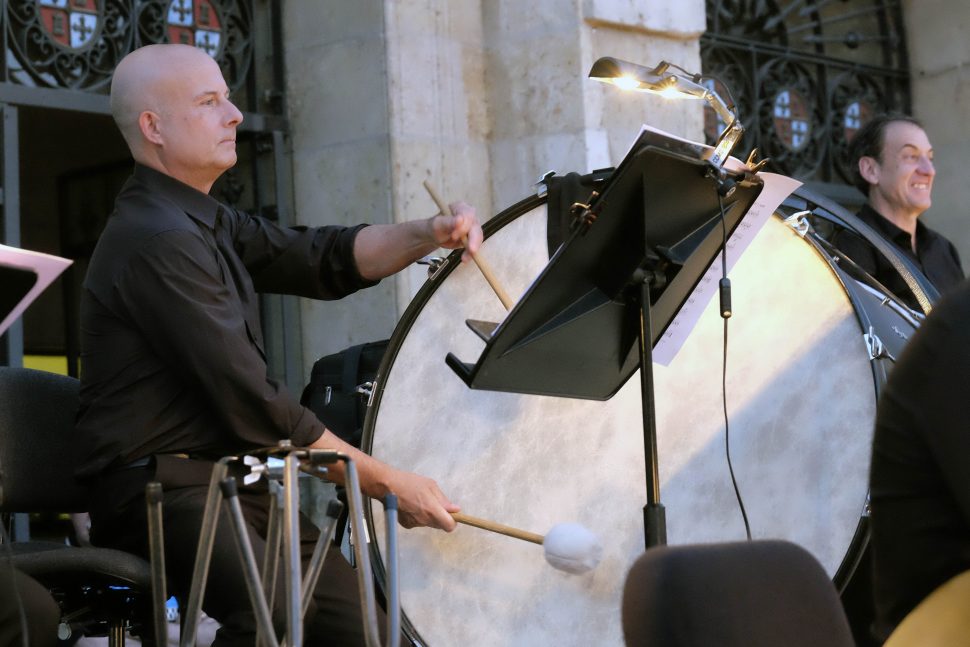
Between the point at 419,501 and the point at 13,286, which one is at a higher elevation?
the point at 13,286

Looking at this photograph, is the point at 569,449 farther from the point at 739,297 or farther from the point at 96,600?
the point at 96,600

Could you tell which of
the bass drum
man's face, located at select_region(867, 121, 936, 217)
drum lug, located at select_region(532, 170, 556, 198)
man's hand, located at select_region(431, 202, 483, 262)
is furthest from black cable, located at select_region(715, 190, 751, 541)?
man's face, located at select_region(867, 121, 936, 217)

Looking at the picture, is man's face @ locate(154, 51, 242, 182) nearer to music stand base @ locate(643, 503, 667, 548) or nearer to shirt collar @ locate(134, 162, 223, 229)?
shirt collar @ locate(134, 162, 223, 229)

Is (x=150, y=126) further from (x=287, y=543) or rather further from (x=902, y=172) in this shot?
(x=902, y=172)

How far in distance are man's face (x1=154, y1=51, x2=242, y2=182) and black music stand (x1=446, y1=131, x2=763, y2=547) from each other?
69 cm

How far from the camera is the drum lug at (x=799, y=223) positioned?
9.77 feet

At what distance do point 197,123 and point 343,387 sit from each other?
994mm

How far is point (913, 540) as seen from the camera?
1.49 meters

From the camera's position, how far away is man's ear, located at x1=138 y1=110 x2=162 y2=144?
2.96m

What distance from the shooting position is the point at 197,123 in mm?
2969

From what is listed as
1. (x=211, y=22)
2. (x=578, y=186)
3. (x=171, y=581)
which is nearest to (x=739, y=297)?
(x=578, y=186)

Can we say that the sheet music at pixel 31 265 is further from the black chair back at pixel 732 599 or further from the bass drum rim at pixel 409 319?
the black chair back at pixel 732 599

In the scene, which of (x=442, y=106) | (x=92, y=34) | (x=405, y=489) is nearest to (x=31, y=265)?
(x=405, y=489)

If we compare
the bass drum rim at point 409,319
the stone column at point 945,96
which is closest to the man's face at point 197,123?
the bass drum rim at point 409,319
